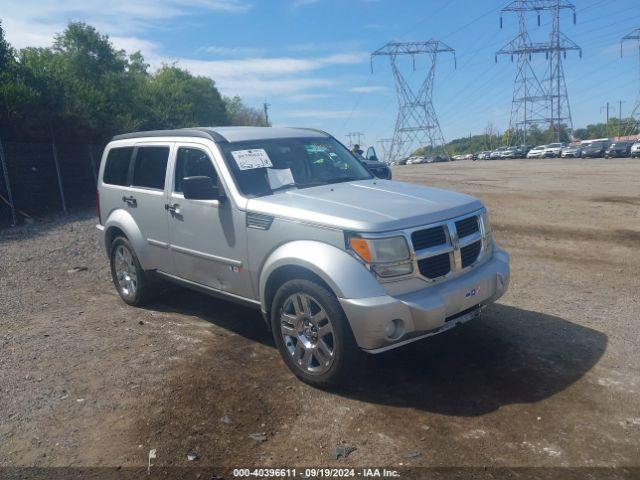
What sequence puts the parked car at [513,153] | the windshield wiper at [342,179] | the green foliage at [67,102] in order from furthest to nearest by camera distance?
the parked car at [513,153] < the green foliage at [67,102] < the windshield wiper at [342,179]

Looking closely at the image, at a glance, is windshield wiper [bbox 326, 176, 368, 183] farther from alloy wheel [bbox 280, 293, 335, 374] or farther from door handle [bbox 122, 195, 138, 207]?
door handle [bbox 122, 195, 138, 207]

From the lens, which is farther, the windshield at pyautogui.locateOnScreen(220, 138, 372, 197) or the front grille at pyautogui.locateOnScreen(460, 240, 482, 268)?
the windshield at pyautogui.locateOnScreen(220, 138, 372, 197)

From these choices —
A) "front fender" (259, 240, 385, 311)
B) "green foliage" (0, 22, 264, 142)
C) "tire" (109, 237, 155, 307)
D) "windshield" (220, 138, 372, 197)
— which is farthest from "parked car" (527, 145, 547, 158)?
"front fender" (259, 240, 385, 311)

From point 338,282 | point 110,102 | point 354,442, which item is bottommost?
point 354,442

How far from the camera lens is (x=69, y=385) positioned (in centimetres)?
448

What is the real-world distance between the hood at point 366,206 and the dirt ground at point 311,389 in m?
1.11

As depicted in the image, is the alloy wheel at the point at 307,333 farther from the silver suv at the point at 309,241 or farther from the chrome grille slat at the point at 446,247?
the chrome grille slat at the point at 446,247

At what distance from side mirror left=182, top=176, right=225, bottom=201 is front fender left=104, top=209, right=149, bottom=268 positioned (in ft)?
5.06

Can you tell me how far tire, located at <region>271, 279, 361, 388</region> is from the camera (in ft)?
12.9

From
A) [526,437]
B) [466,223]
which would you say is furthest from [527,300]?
[526,437]

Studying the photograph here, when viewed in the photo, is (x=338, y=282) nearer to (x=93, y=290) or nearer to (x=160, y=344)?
(x=160, y=344)

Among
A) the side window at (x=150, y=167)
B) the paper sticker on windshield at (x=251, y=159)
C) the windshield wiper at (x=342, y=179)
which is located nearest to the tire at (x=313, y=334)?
the paper sticker on windshield at (x=251, y=159)

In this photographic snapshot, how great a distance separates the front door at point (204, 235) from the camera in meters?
4.82

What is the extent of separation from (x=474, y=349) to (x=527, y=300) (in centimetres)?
163
